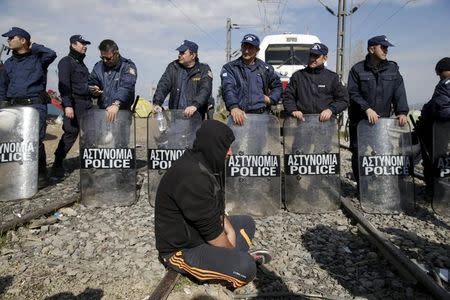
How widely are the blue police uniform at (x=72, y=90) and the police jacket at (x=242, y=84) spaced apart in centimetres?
249

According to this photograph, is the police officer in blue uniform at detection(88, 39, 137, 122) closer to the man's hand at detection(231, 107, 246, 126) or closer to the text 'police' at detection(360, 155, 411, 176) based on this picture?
the man's hand at detection(231, 107, 246, 126)

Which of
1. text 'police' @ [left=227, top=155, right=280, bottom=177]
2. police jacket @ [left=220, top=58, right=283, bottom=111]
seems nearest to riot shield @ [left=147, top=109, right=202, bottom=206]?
police jacket @ [left=220, top=58, right=283, bottom=111]

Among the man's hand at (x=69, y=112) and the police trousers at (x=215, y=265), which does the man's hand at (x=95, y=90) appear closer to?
the man's hand at (x=69, y=112)

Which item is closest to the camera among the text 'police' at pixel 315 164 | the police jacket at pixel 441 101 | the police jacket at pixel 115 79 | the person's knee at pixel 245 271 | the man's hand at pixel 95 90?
the person's knee at pixel 245 271

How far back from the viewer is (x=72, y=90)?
22.7 ft

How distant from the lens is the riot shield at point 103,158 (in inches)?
229

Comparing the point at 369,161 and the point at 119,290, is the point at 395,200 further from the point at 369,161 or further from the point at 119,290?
the point at 119,290

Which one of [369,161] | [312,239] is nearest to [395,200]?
[369,161]

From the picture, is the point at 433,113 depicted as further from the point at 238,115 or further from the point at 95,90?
the point at 95,90

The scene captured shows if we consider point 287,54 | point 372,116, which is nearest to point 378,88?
point 372,116

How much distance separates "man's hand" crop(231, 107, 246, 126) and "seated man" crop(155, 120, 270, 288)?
2.16 metres

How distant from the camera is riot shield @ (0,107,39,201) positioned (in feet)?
19.1

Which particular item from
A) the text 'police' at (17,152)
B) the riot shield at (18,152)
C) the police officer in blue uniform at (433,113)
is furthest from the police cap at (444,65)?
the text 'police' at (17,152)

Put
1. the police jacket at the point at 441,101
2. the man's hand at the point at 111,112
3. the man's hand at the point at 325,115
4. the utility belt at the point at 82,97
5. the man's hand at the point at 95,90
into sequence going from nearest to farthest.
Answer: the police jacket at the point at 441,101 < the man's hand at the point at 325,115 < the man's hand at the point at 111,112 < the man's hand at the point at 95,90 < the utility belt at the point at 82,97
